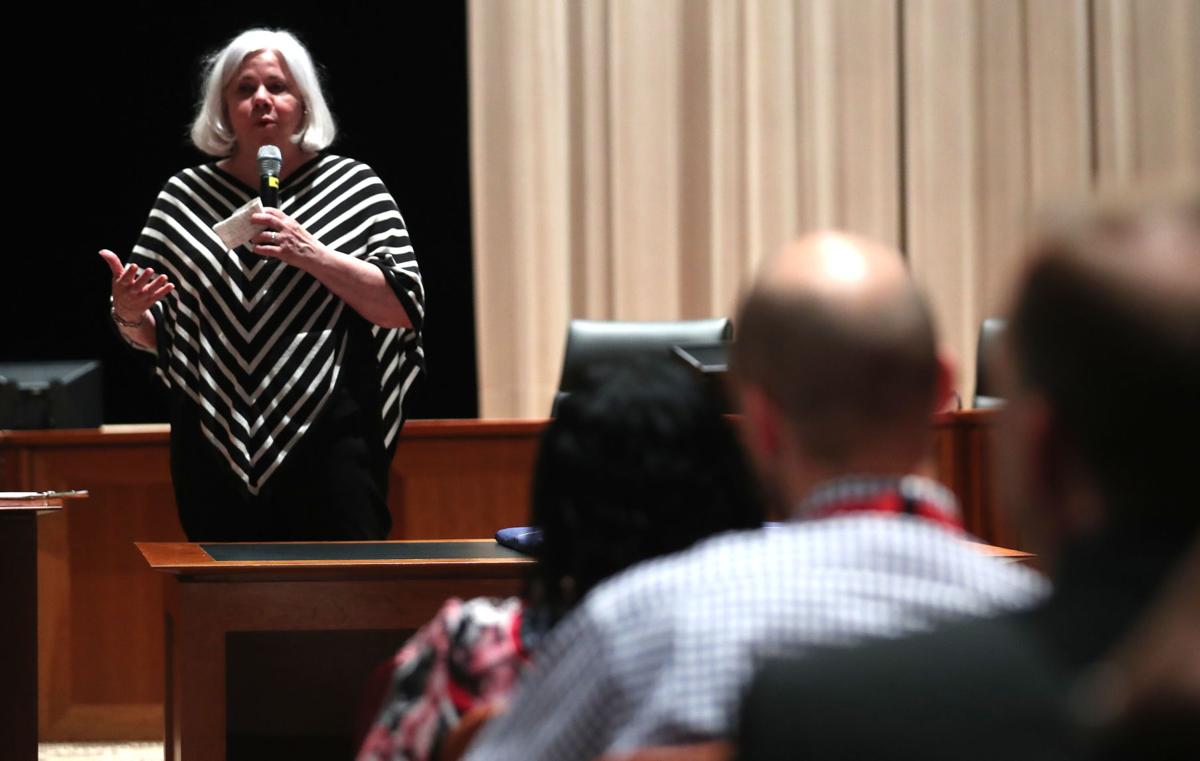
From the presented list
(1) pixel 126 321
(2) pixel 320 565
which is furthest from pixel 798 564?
(1) pixel 126 321

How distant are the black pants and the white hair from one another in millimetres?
525

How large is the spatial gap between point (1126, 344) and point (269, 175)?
7.95 ft

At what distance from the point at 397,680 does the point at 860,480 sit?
415mm

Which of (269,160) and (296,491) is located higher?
(269,160)

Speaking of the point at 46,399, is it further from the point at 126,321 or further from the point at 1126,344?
the point at 1126,344

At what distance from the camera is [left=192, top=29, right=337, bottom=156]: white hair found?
296cm

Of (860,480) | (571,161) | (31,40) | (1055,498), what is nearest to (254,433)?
(860,480)

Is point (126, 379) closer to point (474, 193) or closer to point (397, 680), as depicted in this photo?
point (474, 193)

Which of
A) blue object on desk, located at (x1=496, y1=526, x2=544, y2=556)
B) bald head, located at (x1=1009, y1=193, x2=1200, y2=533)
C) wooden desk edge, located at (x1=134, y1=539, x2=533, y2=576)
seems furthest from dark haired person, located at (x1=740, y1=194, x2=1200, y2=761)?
blue object on desk, located at (x1=496, y1=526, x2=544, y2=556)

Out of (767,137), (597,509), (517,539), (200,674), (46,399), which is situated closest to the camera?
(597,509)

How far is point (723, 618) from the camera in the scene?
2.69 ft

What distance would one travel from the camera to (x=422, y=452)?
401cm

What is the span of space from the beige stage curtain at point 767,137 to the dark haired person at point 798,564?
436 cm

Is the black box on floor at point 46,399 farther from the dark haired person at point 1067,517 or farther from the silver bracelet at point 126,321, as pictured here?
the dark haired person at point 1067,517
